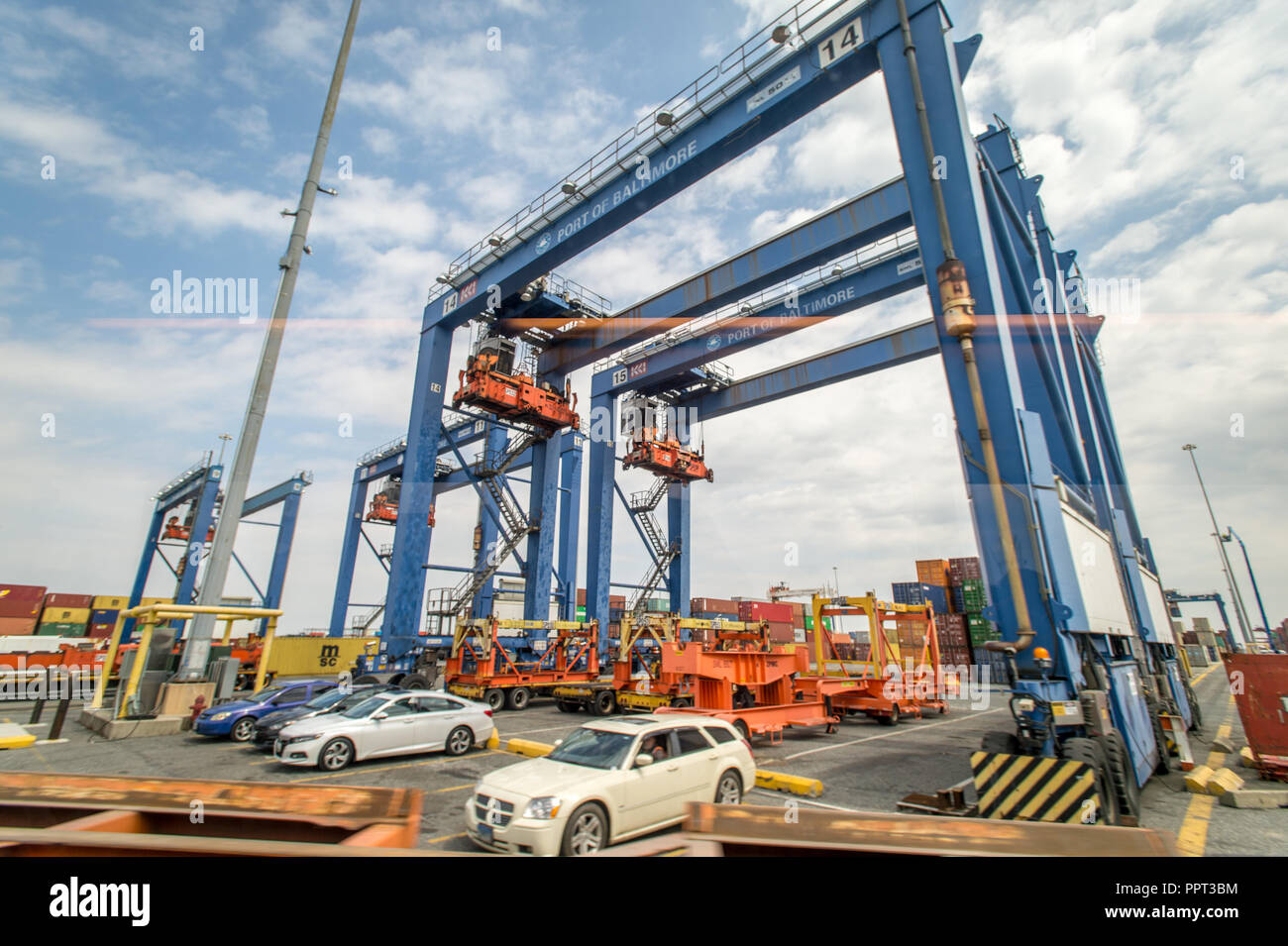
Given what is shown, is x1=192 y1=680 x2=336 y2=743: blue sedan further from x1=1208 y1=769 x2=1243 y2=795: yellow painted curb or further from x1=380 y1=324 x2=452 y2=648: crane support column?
x1=1208 y1=769 x2=1243 y2=795: yellow painted curb

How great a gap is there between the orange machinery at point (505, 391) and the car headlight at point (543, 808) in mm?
16206

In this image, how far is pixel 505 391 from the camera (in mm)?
20531

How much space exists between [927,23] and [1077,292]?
46.5 ft

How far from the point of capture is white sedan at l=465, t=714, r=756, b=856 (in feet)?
17.3

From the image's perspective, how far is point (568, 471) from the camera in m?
25.6

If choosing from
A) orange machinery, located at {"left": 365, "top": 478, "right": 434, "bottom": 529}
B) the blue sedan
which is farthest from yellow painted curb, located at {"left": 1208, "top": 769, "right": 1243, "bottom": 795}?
orange machinery, located at {"left": 365, "top": 478, "right": 434, "bottom": 529}

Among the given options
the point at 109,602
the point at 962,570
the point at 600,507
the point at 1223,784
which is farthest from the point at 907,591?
the point at 109,602

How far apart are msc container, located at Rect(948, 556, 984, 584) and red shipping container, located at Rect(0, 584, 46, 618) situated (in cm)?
6046

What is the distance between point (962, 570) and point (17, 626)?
60.7 metres

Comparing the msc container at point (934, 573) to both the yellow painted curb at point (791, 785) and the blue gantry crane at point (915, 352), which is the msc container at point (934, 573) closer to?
the blue gantry crane at point (915, 352)

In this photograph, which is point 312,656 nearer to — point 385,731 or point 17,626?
point 17,626

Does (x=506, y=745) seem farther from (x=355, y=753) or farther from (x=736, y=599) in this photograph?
(x=736, y=599)

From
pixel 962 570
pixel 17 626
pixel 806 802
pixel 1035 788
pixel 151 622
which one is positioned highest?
A: pixel 962 570
